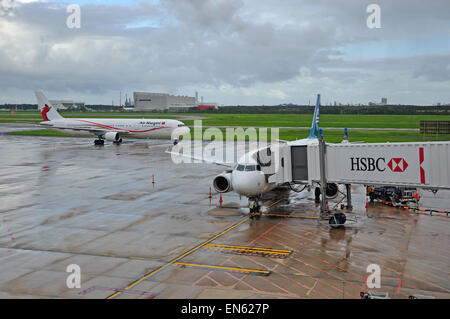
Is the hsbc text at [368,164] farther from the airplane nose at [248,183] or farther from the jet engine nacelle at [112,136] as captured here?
the jet engine nacelle at [112,136]

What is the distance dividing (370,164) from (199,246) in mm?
10467

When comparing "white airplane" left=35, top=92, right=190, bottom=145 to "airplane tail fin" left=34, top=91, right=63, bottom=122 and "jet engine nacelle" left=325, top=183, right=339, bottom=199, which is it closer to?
"airplane tail fin" left=34, top=91, right=63, bottom=122

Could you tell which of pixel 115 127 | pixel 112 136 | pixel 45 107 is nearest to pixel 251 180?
pixel 112 136

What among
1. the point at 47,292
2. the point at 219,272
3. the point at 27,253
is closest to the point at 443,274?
the point at 219,272

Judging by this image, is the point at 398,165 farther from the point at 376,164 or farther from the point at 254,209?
the point at 254,209

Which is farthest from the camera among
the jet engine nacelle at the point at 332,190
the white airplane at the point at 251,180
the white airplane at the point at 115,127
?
the white airplane at the point at 115,127

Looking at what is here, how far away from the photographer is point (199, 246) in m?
20.5

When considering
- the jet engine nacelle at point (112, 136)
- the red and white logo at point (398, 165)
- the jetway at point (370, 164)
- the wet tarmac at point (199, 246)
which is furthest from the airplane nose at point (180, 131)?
the red and white logo at point (398, 165)

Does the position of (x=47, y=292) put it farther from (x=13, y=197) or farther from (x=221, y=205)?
(x=13, y=197)

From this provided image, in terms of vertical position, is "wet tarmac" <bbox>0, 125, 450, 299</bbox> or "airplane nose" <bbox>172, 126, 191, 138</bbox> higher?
"airplane nose" <bbox>172, 126, 191, 138</bbox>

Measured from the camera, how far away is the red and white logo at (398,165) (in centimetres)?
2162

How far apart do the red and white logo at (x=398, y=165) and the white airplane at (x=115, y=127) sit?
54.0 metres

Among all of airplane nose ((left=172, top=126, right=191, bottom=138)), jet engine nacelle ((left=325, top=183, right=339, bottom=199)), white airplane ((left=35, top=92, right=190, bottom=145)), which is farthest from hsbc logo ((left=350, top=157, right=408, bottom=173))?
white airplane ((left=35, top=92, right=190, bottom=145))

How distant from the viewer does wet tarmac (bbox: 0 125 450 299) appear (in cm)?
1551
